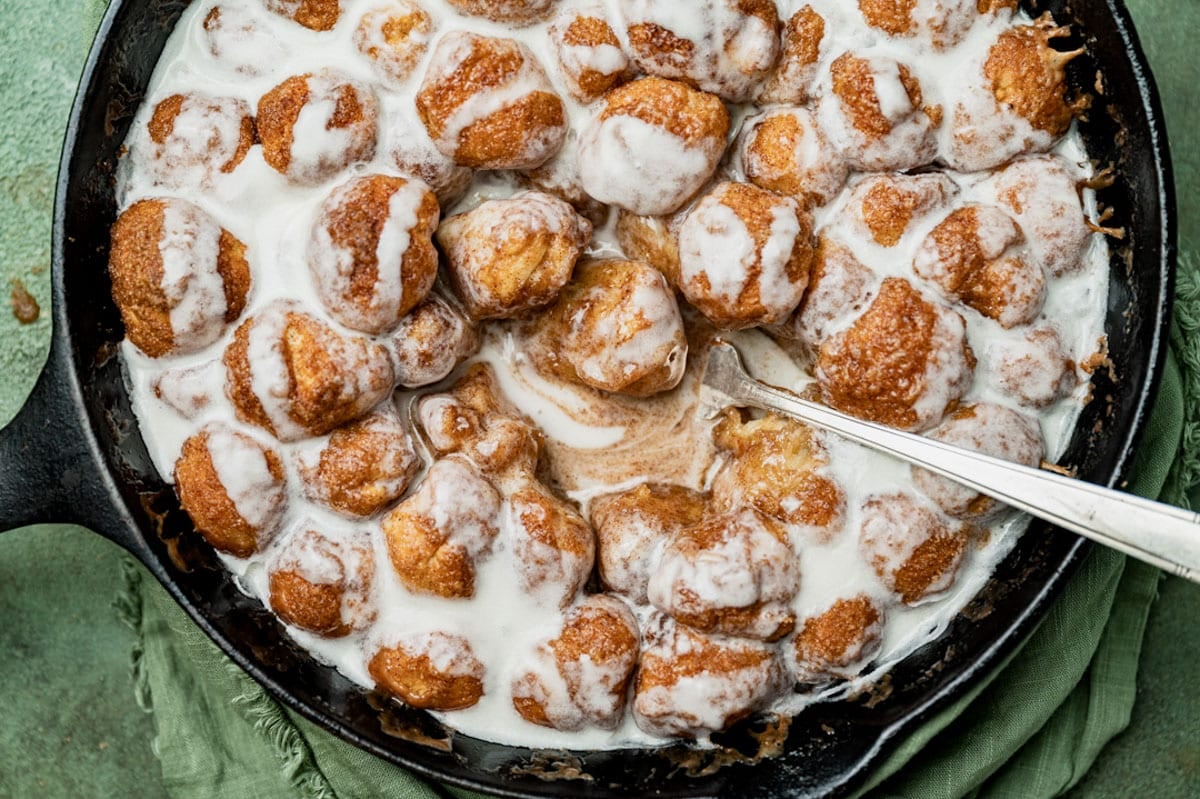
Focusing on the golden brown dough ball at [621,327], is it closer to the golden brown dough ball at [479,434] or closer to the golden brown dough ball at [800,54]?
the golden brown dough ball at [479,434]

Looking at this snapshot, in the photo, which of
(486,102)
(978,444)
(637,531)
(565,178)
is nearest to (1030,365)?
(978,444)

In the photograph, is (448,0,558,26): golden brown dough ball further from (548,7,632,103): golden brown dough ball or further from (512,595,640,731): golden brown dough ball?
(512,595,640,731): golden brown dough ball

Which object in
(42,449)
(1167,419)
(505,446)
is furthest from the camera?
(1167,419)

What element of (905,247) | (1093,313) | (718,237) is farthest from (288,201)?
(1093,313)

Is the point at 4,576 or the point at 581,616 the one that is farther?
the point at 4,576

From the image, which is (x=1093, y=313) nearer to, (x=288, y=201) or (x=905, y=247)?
(x=905, y=247)

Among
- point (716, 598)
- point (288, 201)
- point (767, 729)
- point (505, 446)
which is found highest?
point (288, 201)

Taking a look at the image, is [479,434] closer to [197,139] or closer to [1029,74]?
[197,139]

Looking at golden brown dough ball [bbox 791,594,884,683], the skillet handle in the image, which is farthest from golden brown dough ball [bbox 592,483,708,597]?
the skillet handle
